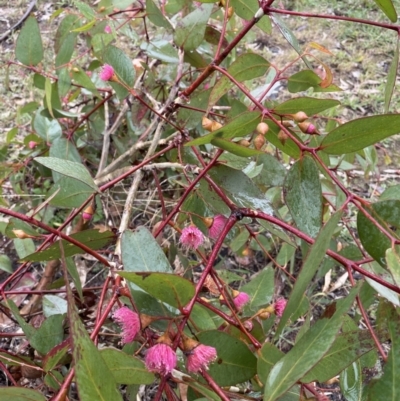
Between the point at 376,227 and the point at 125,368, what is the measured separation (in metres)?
0.31

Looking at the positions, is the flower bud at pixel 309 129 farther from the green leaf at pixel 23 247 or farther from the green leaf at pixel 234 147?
the green leaf at pixel 23 247

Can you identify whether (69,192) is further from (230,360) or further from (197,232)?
(230,360)

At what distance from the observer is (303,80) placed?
77cm

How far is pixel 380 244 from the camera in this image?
50cm

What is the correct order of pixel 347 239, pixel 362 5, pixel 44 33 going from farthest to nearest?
pixel 362 5, pixel 44 33, pixel 347 239

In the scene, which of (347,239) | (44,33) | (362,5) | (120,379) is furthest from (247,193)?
(362,5)

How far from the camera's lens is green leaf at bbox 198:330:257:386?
0.54 meters

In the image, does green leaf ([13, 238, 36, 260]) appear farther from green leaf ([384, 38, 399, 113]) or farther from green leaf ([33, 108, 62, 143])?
green leaf ([384, 38, 399, 113])

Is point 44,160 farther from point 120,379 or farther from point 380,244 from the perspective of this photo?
point 380,244

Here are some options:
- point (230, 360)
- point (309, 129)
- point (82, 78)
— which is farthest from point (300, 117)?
point (82, 78)

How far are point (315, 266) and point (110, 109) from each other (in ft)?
3.86

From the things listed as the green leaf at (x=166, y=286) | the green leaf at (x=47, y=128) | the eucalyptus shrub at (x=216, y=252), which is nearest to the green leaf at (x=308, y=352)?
the eucalyptus shrub at (x=216, y=252)

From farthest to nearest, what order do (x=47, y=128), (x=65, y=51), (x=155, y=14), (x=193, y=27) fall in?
(x=47, y=128), (x=65, y=51), (x=155, y=14), (x=193, y=27)

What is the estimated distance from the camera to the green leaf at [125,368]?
1.46 ft
